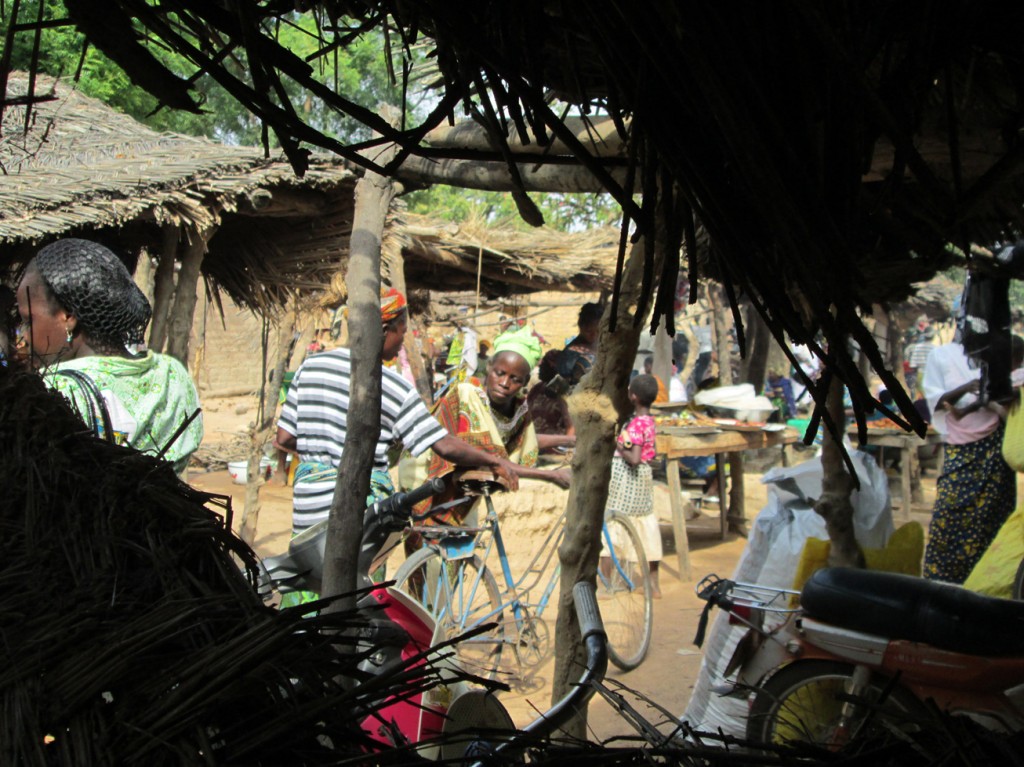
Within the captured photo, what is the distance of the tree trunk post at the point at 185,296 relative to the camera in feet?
20.5

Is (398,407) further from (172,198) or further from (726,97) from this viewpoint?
(726,97)

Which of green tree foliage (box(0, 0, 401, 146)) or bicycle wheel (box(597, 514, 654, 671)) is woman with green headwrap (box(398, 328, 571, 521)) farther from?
green tree foliage (box(0, 0, 401, 146))

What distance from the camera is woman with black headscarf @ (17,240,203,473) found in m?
2.61

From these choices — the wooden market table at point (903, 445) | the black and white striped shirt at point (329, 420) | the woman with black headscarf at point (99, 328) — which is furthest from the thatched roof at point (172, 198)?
the wooden market table at point (903, 445)

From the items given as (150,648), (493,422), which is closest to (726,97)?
(150,648)

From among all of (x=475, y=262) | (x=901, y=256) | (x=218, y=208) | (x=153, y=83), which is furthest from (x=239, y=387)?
(x=153, y=83)

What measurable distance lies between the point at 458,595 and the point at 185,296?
3.05m

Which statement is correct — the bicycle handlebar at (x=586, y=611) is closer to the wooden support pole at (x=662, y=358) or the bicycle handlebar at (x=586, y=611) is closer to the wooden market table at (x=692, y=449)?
the wooden market table at (x=692, y=449)

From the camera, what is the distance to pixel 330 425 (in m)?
4.01

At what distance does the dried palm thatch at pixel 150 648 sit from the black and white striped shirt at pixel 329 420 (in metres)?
2.73

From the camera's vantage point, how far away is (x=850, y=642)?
3227mm

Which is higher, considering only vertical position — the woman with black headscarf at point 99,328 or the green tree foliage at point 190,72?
the green tree foliage at point 190,72

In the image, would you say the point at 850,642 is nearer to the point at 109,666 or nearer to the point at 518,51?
the point at 518,51

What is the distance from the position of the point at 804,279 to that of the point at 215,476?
1254 cm
